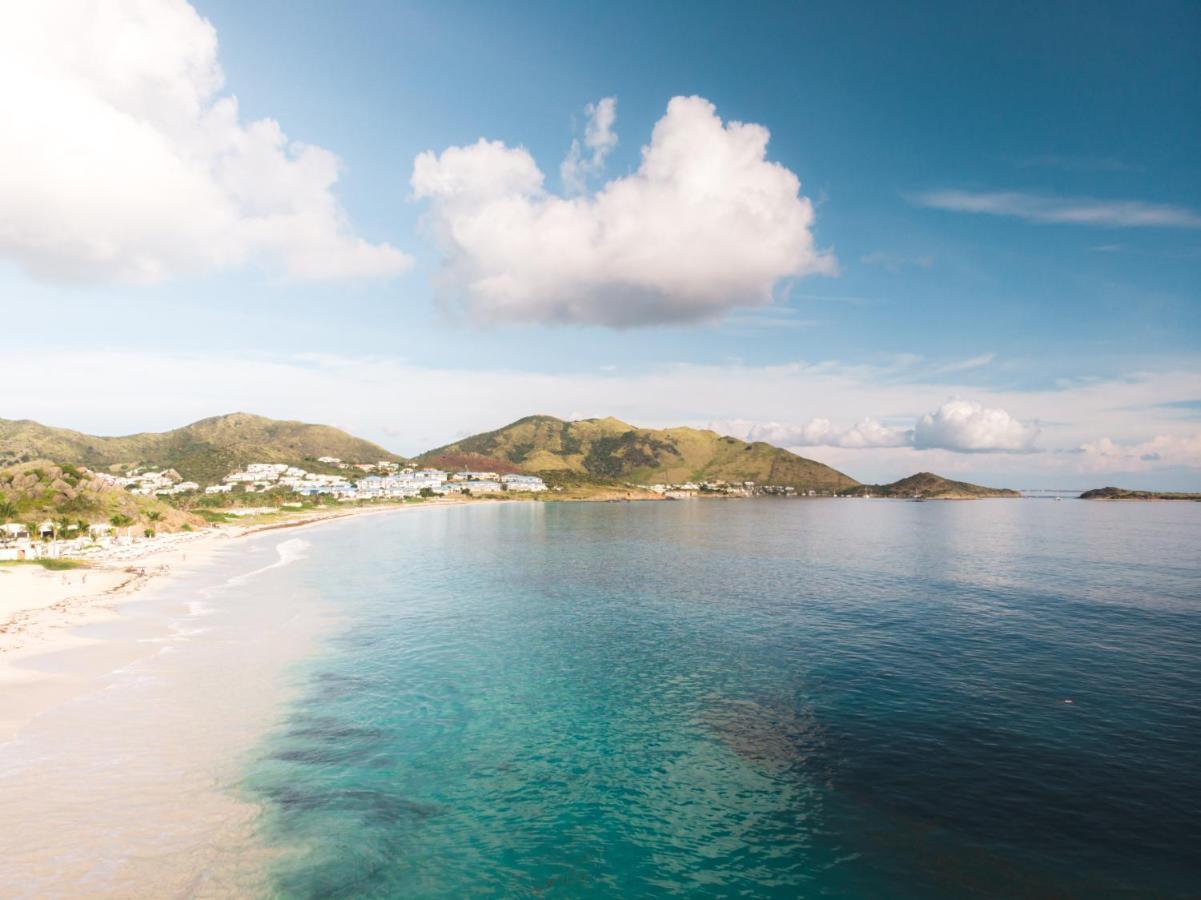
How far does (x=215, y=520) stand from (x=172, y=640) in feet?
400

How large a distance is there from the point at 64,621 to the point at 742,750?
5022 centimetres

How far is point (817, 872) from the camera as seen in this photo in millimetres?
17375

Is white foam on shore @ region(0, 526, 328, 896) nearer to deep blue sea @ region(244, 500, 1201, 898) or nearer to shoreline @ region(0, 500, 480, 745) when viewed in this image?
shoreline @ region(0, 500, 480, 745)

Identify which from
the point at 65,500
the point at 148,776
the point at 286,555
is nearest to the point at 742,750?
the point at 148,776

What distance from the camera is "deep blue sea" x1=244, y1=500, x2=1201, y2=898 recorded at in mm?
17547

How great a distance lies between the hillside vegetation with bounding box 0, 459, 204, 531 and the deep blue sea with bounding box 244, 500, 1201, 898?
239 feet

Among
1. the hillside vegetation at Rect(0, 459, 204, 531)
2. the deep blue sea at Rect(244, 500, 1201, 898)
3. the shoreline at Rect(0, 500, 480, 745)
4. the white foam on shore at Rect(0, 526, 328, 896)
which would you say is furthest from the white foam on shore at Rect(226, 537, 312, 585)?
the white foam on shore at Rect(0, 526, 328, 896)

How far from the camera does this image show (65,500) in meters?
103

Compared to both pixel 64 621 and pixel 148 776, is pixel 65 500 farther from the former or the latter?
pixel 148 776

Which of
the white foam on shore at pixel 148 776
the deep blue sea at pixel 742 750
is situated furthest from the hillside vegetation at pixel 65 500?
the white foam on shore at pixel 148 776

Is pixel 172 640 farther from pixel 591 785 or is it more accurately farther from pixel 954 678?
pixel 954 678

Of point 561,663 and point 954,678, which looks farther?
point 561,663

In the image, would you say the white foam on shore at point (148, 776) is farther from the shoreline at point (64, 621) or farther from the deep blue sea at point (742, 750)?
the deep blue sea at point (742, 750)

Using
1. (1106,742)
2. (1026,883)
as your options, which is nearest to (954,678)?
(1106,742)
